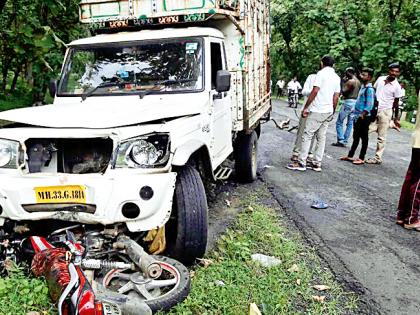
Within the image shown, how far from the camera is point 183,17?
518 cm

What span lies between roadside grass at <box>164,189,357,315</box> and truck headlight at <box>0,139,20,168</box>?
1.64 metres

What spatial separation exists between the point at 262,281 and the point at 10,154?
2220 millimetres

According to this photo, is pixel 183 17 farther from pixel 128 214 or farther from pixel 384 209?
pixel 384 209

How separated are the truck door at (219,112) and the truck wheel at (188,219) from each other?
127 cm

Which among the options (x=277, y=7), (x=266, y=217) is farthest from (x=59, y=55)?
(x=277, y=7)

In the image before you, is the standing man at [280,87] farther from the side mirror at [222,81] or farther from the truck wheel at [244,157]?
the side mirror at [222,81]

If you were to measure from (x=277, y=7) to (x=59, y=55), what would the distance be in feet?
66.6

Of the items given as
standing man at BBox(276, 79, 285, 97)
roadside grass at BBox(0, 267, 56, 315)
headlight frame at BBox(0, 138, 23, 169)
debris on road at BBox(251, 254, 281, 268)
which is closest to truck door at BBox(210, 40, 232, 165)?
debris on road at BBox(251, 254, 281, 268)

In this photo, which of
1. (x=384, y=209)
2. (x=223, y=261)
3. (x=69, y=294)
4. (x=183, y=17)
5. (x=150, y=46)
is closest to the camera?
(x=69, y=294)

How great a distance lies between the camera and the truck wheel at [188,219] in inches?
138

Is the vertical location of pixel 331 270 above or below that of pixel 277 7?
below

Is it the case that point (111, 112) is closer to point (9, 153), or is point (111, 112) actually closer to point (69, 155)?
point (69, 155)

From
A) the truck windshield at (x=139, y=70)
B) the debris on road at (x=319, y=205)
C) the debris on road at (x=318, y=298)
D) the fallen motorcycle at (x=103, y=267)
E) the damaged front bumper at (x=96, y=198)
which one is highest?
the truck windshield at (x=139, y=70)

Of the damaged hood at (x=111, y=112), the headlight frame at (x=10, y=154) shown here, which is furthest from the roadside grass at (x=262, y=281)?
the headlight frame at (x=10, y=154)
